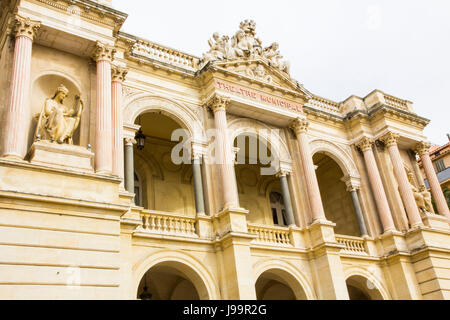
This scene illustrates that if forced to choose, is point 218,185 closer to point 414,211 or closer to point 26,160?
point 26,160

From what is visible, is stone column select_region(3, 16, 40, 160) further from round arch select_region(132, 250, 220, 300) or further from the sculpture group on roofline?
the sculpture group on roofline

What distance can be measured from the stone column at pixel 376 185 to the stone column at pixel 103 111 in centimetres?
1294

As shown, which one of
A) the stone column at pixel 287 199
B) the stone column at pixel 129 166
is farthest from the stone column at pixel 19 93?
the stone column at pixel 287 199

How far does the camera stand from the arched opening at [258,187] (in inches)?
897

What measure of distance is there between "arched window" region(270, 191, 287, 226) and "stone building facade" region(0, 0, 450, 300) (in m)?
0.09

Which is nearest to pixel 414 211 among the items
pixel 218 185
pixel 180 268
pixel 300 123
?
pixel 300 123

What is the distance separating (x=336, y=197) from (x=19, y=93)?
16832mm

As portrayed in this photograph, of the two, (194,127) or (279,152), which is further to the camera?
(279,152)

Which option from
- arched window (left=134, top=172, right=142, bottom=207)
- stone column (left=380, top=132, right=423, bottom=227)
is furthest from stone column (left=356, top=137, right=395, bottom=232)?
arched window (left=134, top=172, right=142, bottom=207)

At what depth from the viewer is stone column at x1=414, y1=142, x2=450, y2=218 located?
23131 mm

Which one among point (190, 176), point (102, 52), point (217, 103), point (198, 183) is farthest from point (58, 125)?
point (190, 176)

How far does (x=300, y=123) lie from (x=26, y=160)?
11.8m

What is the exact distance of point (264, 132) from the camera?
20375mm
